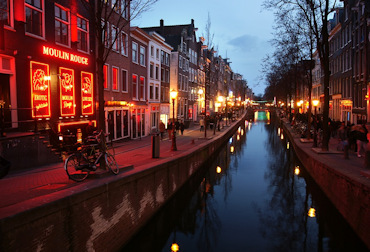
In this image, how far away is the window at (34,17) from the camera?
14.3 metres

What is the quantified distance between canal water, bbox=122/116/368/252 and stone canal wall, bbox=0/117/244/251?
828 mm

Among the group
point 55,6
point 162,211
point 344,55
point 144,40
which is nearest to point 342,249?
point 162,211

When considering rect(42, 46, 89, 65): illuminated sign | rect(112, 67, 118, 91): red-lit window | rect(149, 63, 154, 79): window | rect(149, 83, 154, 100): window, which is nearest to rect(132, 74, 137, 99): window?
rect(112, 67, 118, 91): red-lit window

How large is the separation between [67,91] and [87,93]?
7.43ft

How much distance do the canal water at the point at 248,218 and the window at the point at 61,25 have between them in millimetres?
10498

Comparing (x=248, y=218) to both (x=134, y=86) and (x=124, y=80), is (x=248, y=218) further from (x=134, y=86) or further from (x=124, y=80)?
(x=134, y=86)

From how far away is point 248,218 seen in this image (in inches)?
492

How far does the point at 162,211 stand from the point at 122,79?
49.4ft

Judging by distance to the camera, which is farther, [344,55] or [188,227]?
[344,55]

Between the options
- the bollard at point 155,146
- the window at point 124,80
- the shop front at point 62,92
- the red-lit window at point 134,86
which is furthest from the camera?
the red-lit window at point 134,86

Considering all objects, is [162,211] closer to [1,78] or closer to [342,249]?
[342,249]

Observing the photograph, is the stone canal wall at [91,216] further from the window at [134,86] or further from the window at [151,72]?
the window at [151,72]

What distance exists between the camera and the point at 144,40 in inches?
1163

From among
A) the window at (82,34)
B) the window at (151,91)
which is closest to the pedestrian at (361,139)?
the window at (82,34)
